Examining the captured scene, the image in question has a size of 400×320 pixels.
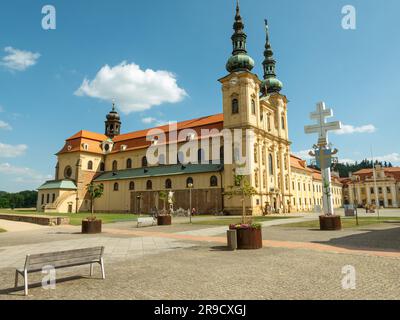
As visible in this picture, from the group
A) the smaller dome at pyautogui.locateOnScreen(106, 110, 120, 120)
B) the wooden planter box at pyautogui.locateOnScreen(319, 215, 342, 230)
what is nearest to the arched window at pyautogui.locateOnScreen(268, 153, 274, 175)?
the wooden planter box at pyautogui.locateOnScreen(319, 215, 342, 230)

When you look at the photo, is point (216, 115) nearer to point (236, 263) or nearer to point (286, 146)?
point (286, 146)

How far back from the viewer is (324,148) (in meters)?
23.8

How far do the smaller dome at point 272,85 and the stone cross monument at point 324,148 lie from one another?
32.7 metres

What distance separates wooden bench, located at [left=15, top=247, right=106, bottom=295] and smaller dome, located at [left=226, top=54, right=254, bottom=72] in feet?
139

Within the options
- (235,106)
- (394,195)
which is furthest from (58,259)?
(394,195)

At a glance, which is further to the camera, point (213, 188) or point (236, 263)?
point (213, 188)

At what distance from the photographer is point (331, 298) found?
19.2 ft

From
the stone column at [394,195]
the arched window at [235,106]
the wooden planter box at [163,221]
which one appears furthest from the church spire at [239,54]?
the stone column at [394,195]

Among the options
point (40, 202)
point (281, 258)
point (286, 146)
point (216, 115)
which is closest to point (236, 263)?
point (281, 258)

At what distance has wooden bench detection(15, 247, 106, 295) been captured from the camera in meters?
6.80

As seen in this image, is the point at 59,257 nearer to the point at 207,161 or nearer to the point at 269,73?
the point at 207,161

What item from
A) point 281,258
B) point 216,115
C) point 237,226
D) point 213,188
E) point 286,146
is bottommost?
point 281,258

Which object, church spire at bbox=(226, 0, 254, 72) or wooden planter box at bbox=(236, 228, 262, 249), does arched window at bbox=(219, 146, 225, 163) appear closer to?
church spire at bbox=(226, 0, 254, 72)
